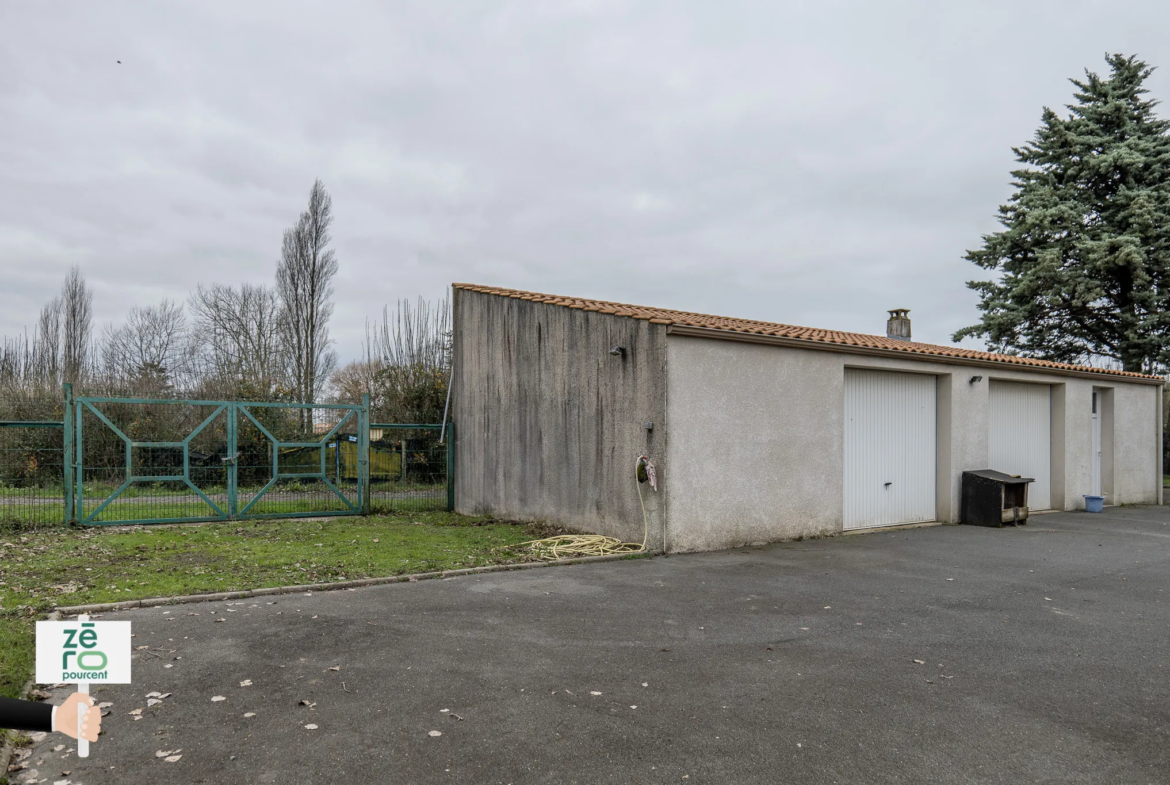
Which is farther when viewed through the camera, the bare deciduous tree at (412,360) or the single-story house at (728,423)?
the bare deciduous tree at (412,360)

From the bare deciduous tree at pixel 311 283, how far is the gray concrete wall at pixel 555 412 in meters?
12.1

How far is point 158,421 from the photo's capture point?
A: 48.8 ft

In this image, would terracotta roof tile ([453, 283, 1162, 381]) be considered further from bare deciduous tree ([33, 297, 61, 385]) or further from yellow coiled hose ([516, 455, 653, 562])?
bare deciduous tree ([33, 297, 61, 385])

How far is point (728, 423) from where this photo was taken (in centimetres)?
964

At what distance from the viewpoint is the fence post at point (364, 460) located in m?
12.6

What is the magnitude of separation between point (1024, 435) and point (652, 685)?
43.2ft

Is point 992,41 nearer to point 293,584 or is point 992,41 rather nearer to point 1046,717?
point 1046,717

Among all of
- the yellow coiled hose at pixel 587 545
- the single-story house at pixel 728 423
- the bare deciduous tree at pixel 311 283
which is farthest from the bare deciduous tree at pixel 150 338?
the yellow coiled hose at pixel 587 545

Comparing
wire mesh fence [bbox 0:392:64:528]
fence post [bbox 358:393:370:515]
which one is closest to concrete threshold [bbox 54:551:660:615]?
fence post [bbox 358:393:370:515]

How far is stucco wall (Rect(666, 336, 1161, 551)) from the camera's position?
9211 millimetres

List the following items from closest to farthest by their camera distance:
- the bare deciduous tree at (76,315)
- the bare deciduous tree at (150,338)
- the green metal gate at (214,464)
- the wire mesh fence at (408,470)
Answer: the green metal gate at (214,464) < the wire mesh fence at (408,470) < the bare deciduous tree at (150,338) < the bare deciduous tree at (76,315)

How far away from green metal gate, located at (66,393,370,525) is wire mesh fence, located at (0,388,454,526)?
0.06 feet
